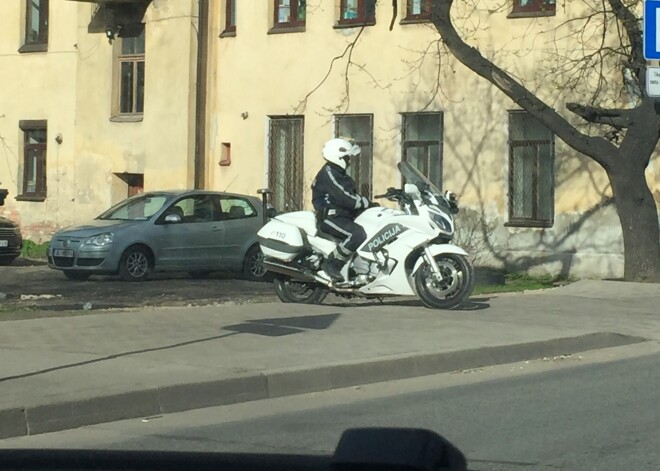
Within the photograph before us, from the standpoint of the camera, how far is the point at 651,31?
45.1 feet

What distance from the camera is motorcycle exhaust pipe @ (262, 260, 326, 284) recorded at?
46.6 ft

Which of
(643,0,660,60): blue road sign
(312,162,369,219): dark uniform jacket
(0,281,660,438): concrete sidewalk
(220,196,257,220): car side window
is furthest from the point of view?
(220,196,257,220): car side window

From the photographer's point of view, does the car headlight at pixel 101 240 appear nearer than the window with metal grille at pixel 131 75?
Yes

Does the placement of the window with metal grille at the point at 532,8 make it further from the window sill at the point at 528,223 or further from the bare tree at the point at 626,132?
the window sill at the point at 528,223

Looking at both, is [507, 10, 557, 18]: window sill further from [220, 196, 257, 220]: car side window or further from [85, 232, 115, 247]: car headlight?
[85, 232, 115, 247]: car headlight

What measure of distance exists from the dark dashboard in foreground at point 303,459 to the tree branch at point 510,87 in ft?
51.1

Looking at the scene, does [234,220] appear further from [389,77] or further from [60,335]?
[60,335]

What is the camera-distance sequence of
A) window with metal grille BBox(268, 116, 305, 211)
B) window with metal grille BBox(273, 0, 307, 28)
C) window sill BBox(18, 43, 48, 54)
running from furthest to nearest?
window sill BBox(18, 43, 48, 54)
window with metal grille BBox(268, 116, 305, 211)
window with metal grille BBox(273, 0, 307, 28)

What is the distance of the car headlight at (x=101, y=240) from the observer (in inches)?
763

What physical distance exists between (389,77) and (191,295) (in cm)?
826

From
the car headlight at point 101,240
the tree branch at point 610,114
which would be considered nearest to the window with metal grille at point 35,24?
the car headlight at point 101,240

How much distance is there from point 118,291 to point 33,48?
13414mm

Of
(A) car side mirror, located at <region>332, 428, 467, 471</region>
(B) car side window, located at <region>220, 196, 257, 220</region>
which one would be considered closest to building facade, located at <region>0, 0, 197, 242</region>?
(B) car side window, located at <region>220, 196, 257, 220</region>

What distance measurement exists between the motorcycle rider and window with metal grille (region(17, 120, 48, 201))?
662 inches
